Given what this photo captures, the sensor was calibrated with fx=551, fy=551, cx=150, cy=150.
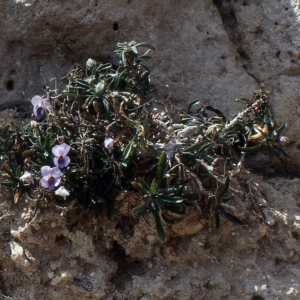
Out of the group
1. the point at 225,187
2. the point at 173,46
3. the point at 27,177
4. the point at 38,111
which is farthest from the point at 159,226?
the point at 173,46

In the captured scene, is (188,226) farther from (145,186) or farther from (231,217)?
(145,186)

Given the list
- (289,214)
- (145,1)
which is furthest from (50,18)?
(289,214)

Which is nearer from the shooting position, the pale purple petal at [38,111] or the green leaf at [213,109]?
the pale purple petal at [38,111]

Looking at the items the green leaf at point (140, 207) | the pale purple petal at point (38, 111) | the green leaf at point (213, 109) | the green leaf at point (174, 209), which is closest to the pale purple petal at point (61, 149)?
the pale purple petal at point (38, 111)

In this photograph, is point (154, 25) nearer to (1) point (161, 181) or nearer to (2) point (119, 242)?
(1) point (161, 181)

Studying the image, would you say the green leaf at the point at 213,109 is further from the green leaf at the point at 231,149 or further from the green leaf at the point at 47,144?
the green leaf at the point at 47,144

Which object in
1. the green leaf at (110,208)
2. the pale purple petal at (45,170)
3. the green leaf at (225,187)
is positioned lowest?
the green leaf at (110,208)

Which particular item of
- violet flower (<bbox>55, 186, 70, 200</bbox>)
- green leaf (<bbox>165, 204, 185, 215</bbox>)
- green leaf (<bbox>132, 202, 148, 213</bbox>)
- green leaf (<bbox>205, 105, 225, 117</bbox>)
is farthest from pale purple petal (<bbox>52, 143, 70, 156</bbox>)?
green leaf (<bbox>205, 105, 225, 117</bbox>)
